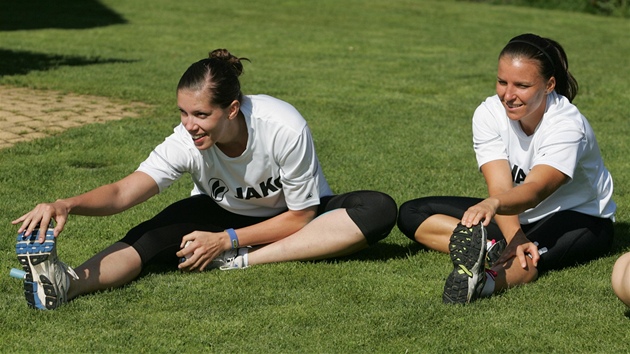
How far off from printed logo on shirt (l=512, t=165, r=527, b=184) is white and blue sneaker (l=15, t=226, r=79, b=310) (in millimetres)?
2371

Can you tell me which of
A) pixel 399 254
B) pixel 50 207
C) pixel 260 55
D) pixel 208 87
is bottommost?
pixel 260 55

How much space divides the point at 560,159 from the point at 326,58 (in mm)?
9709

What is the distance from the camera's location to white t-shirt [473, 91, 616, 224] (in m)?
4.89

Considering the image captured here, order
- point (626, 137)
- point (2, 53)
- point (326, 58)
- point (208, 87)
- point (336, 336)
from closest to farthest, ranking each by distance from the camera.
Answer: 1. point (336, 336)
2. point (208, 87)
3. point (626, 137)
4. point (2, 53)
5. point (326, 58)

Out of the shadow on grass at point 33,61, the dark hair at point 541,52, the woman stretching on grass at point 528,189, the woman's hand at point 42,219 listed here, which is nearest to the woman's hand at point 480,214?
the woman stretching on grass at point 528,189

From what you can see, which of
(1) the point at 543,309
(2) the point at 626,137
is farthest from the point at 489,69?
(1) the point at 543,309

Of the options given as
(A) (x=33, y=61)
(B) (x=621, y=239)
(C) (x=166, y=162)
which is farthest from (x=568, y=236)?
(A) (x=33, y=61)

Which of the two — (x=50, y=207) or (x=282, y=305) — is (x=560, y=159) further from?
(x=50, y=207)

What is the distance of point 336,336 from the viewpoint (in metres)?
4.07

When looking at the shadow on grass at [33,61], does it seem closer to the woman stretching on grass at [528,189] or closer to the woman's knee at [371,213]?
the woman's knee at [371,213]

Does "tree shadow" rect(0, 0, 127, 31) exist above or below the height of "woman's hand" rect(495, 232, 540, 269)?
below

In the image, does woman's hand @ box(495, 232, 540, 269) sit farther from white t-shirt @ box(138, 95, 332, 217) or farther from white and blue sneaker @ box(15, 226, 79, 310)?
white and blue sneaker @ box(15, 226, 79, 310)

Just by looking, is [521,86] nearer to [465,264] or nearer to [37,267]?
[465,264]

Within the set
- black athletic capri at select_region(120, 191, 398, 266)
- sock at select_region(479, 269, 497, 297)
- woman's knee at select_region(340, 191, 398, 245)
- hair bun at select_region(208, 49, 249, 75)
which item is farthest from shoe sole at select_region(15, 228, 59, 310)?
sock at select_region(479, 269, 497, 297)
